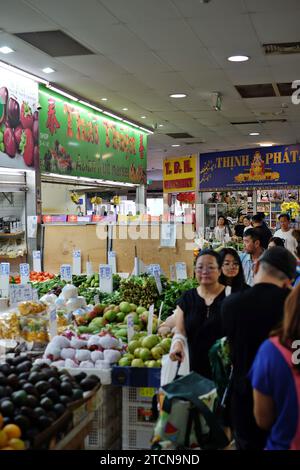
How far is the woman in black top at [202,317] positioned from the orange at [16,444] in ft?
3.79

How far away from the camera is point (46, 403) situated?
112 inches

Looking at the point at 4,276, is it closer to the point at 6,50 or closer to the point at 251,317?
the point at 6,50

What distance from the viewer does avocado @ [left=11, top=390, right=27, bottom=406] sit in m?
2.85

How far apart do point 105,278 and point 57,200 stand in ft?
23.1

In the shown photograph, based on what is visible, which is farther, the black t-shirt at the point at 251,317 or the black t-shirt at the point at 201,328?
the black t-shirt at the point at 201,328

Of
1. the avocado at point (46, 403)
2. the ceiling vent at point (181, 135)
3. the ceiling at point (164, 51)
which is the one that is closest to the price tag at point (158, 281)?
the ceiling at point (164, 51)

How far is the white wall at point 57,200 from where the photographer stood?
12344 mm

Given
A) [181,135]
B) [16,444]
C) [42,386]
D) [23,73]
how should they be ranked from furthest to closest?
[181,135] < [23,73] < [42,386] < [16,444]

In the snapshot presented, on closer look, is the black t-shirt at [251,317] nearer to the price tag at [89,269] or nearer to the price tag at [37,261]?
the price tag at [89,269]

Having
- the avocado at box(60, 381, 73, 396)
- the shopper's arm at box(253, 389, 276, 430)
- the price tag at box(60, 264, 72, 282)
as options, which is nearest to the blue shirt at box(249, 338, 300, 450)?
the shopper's arm at box(253, 389, 276, 430)

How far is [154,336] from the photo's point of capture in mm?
4242

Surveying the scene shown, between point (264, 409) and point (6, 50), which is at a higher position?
point (6, 50)

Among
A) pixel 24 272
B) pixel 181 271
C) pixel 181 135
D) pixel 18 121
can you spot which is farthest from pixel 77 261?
pixel 181 135

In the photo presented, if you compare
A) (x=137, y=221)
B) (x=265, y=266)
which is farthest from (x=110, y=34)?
(x=265, y=266)
